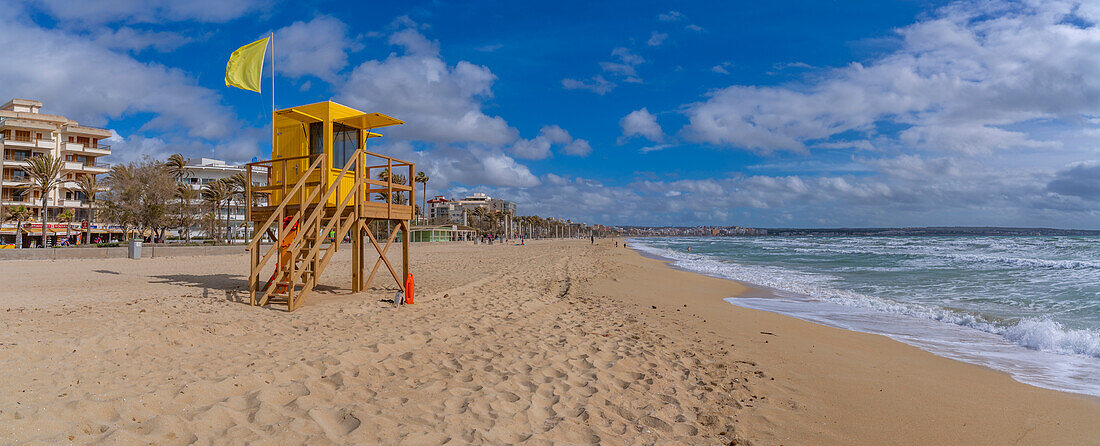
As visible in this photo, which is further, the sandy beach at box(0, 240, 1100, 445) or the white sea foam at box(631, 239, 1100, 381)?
the white sea foam at box(631, 239, 1100, 381)

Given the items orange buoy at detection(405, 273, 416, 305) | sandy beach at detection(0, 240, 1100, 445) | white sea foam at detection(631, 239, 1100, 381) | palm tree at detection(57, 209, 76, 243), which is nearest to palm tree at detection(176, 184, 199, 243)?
palm tree at detection(57, 209, 76, 243)

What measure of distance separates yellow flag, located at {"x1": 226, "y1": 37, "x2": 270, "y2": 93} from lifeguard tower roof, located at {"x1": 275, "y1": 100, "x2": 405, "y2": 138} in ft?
3.00

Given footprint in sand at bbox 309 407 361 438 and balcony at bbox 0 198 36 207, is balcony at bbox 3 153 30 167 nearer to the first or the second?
balcony at bbox 0 198 36 207

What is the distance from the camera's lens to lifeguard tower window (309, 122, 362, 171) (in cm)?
1065

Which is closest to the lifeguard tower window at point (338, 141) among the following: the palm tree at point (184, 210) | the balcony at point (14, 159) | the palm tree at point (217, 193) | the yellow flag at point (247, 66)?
the yellow flag at point (247, 66)

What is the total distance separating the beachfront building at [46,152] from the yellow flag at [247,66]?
173 ft

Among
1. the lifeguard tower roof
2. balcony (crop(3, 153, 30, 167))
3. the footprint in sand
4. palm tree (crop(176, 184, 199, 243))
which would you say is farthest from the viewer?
balcony (crop(3, 153, 30, 167))

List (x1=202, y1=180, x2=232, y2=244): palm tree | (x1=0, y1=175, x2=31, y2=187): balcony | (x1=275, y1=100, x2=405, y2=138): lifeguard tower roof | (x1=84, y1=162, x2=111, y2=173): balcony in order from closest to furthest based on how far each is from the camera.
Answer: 1. (x1=275, y1=100, x2=405, y2=138): lifeguard tower roof
2. (x1=202, y1=180, x2=232, y2=244): palm tree
3. (x1=0, y1=175, x2=31, y2=187): balcony
4. (x1=84, y1=162, x2=111, y2=173): balcony

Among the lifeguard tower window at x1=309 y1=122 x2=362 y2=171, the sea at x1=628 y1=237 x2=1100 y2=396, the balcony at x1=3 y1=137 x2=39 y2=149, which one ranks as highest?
the balcony at x1=3 y1=137 x2=39 y2=149

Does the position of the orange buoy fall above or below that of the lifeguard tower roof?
below

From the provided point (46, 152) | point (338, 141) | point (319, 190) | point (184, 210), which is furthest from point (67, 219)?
point (319, 190)

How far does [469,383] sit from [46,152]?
221ft

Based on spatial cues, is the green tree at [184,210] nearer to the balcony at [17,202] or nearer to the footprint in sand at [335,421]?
the balcony at [17,202]

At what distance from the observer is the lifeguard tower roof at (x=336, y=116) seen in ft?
33.6
